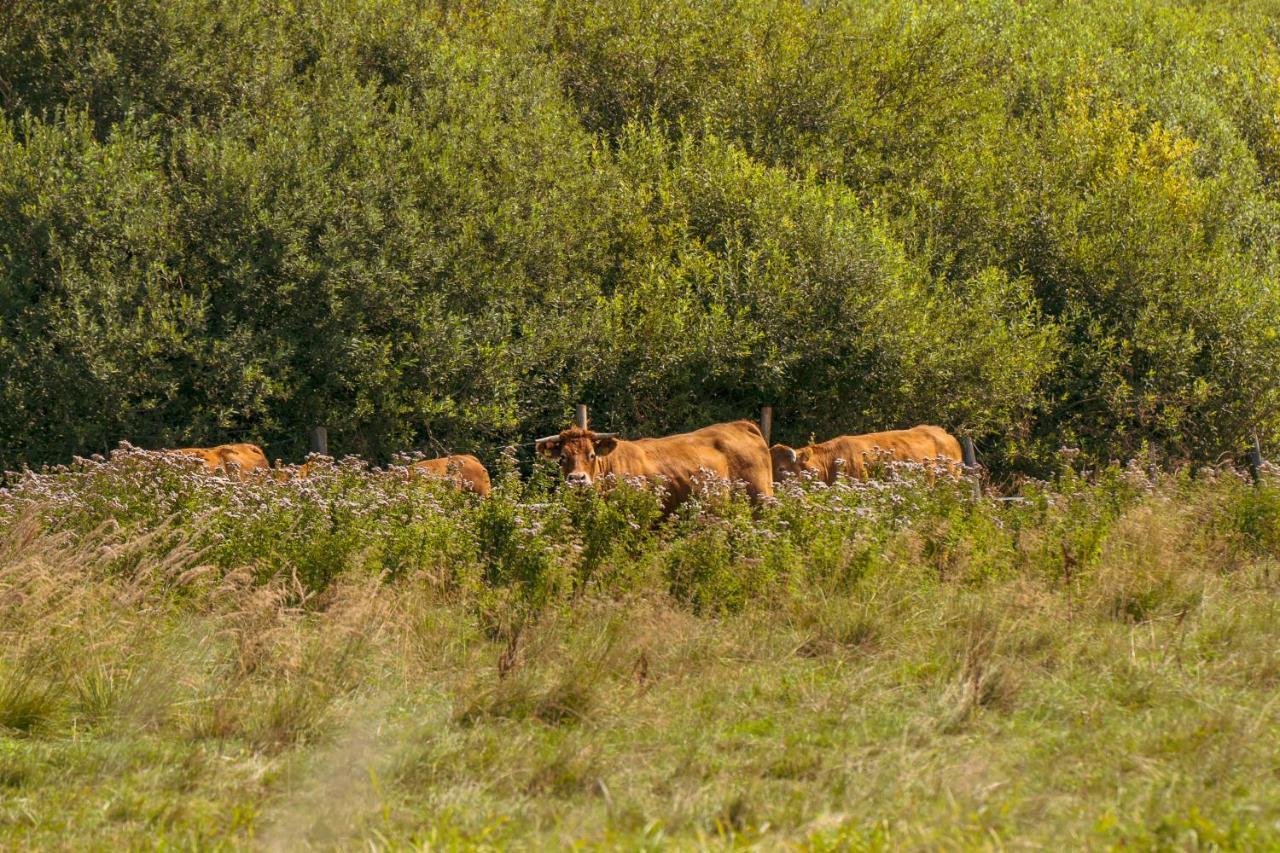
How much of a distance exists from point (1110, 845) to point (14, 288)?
64.1 feet

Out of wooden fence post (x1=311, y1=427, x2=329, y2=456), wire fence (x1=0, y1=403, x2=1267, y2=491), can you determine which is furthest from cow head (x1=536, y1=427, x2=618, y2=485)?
wooden fence post (x1=311, y1=427, x2=329, y2=456)

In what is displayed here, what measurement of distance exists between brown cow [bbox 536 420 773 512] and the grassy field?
354 cm

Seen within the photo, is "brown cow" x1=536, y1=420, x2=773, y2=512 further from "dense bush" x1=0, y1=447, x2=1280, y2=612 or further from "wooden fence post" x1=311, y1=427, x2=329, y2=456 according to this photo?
"wooden fence post" x1=311, y1=427, x2=329, y2=456

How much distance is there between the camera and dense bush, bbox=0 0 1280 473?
2122cm

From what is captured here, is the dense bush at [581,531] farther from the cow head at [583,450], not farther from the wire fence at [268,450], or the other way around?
the wire fence at [268,450]

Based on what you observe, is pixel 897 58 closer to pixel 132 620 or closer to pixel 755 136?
pixel 755 136

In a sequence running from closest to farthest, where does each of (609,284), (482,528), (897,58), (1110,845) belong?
(1110,845) → (482,528) → (609,284) → (897,58)

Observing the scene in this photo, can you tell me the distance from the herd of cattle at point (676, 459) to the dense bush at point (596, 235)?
10.1 ft

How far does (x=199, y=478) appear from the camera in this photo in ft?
41.1

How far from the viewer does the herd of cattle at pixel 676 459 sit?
52.5 feet

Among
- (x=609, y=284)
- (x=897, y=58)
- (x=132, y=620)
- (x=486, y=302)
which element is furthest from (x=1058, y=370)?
(x=132, y=620)

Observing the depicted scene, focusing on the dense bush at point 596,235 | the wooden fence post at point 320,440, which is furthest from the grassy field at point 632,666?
the dense bush at point 596,235

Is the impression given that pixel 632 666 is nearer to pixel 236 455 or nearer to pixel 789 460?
pixel 789 460

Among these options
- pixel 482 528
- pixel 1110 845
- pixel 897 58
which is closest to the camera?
pixel 1110 845
